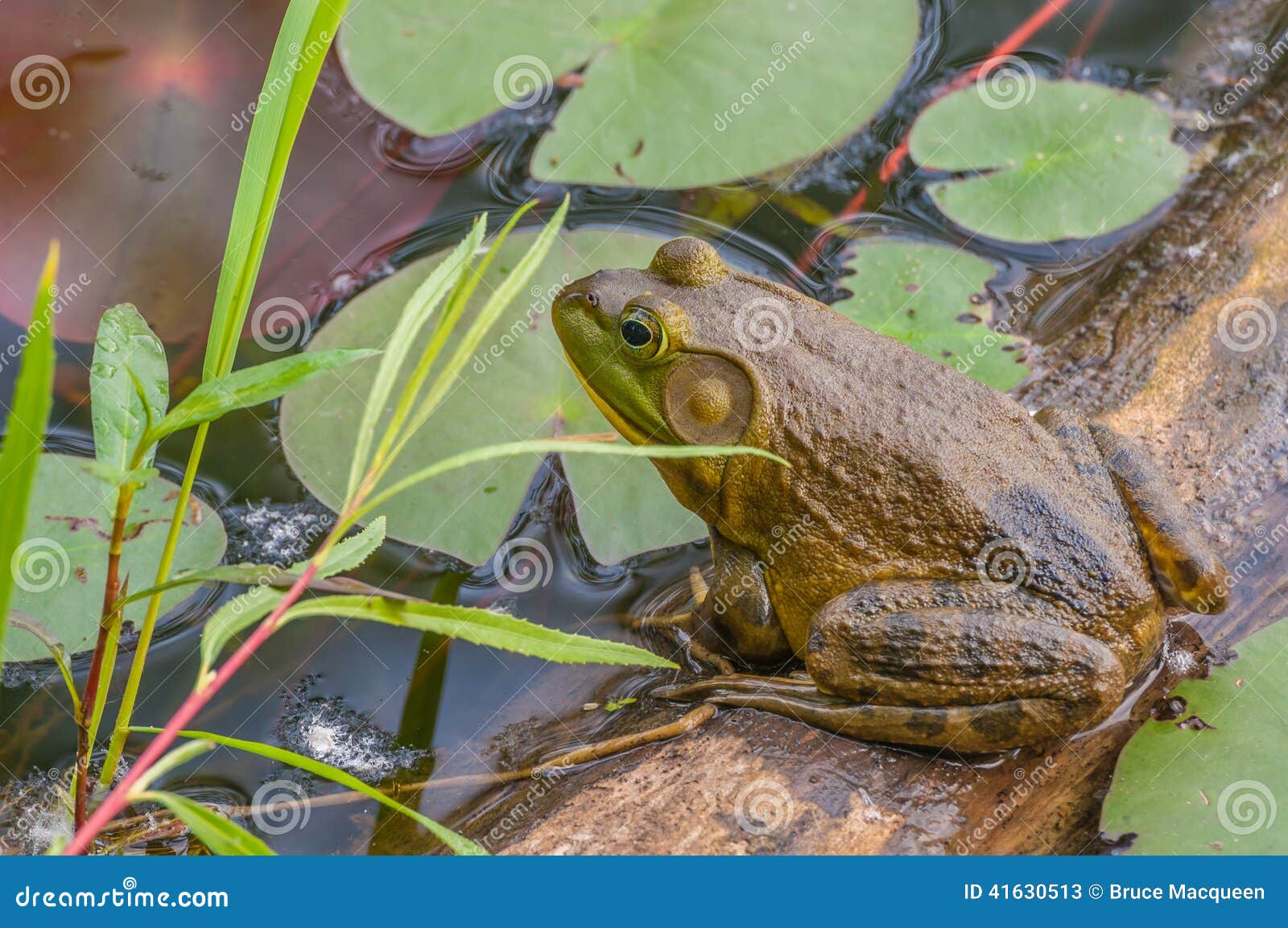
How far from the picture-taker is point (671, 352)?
3.62 m

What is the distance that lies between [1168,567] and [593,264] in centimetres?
263

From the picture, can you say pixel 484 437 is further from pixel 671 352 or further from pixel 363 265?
pixel 363 265

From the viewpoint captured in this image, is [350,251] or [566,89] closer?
[350,251]

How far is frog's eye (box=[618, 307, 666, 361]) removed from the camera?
11.7 feet

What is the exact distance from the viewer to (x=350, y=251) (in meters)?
5.08

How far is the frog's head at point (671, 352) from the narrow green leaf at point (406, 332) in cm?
122

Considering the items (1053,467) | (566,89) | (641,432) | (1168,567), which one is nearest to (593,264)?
(641,432)

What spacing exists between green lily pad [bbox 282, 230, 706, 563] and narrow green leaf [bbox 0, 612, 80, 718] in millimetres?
1080

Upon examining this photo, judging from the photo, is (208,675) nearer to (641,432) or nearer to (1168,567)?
(641,432)

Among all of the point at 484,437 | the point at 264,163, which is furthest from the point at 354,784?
the point at 484,437

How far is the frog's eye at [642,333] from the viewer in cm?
358

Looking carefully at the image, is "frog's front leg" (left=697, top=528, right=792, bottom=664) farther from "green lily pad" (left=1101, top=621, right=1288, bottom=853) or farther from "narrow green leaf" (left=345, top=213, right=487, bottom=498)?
"narrow green leaf" (left=345, top=213, right=487, bottom=498)

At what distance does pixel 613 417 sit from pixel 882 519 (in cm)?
109

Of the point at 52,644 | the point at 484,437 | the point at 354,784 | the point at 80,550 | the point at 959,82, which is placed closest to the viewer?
the point at 354,784
